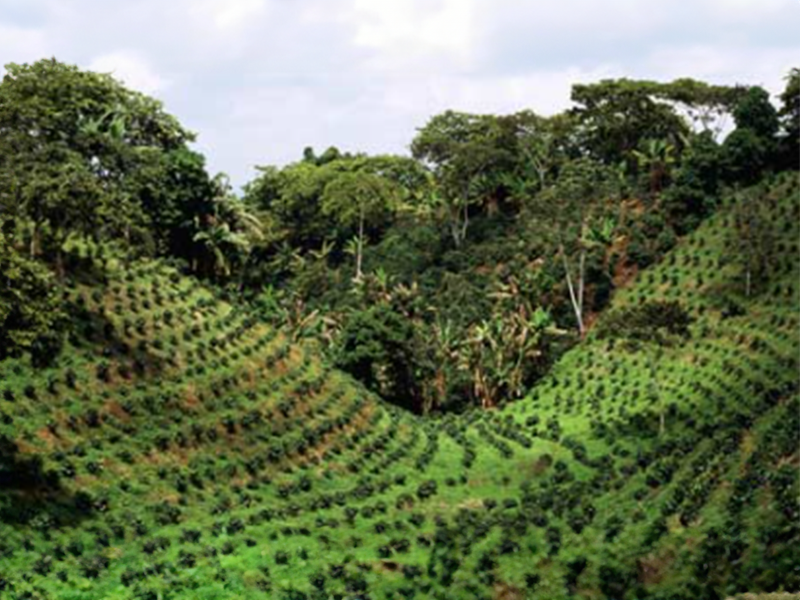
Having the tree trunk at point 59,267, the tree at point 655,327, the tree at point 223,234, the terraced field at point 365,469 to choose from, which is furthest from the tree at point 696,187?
the tree trunk at point 59,267

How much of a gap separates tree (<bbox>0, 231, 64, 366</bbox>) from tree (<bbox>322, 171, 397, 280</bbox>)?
55.3 metres

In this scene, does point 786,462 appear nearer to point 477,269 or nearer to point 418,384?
point 418,384

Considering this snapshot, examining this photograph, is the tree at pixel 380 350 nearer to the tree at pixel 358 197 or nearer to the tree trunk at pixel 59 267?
the tree trunk at pixel 59 267

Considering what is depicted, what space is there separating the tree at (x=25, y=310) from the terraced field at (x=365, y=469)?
207 inches

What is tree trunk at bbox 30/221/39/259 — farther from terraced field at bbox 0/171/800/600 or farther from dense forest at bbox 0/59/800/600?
terraced field at bbox 0/171/800/600

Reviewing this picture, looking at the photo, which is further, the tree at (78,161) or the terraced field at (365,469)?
the tree at (78,161)

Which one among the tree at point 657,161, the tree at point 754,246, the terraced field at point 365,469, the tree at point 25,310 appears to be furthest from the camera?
the tree at point 657,161

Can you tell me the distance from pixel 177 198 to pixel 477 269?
30383mm

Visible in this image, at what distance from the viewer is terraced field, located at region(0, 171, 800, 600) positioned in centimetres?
3073

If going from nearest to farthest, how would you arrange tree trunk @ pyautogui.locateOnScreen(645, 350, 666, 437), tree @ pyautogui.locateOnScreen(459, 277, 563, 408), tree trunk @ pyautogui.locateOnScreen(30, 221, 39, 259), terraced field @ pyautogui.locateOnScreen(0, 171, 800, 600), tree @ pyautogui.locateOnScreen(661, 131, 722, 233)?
1. terraced field @ pyautogui.locateOnScreen(0, 171, 800, 600)
2. tree trunk @ pyautogui.locateOnScreen(30, 221, 39, 259)
3. tree trunk @ pyautogui.locateOnScreen(645, 350, 666, 437)
4. tree @ pyautogui.locateOnScreen(459, 277, 563, 408)
5. tree @ pyautogui.locateOnScreen(661, 131, 722, 233)

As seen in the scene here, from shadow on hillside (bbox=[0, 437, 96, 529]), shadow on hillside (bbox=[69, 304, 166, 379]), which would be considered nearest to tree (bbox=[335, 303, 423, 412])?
shadow on hillside (bbox=[69, 304, 166, 379])

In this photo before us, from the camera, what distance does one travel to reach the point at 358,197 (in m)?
87.4

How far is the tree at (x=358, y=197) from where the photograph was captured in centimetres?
8731

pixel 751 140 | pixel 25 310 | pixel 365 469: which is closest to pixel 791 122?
pixel 751 140
